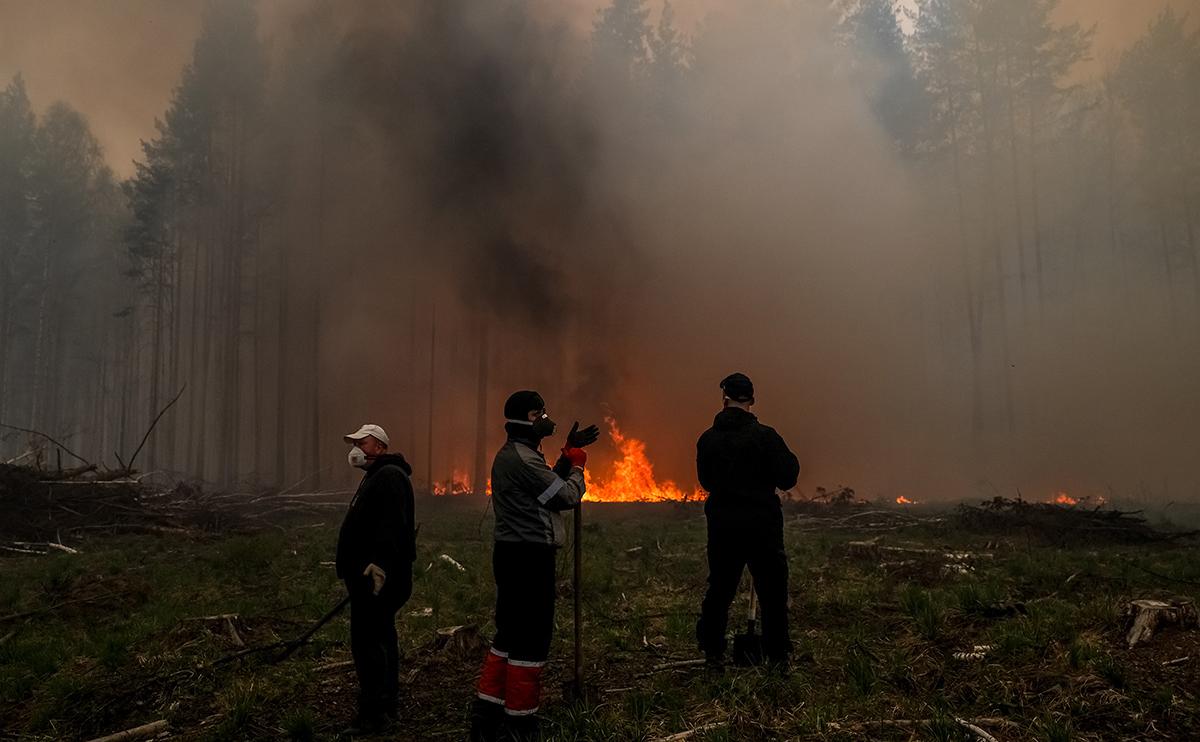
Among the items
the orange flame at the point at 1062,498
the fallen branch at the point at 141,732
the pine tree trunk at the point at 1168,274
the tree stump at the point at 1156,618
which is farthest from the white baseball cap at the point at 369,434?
the pine tree trunk at the point at 1168,274

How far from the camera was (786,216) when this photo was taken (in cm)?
2698

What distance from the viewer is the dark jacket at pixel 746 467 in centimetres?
499

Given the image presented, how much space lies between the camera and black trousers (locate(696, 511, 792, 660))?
4898mm

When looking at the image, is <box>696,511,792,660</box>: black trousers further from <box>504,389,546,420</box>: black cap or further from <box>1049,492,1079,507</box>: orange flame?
<box>1049,492,1079,507</box>: orange flame

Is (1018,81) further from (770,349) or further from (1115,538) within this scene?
(1115,538)

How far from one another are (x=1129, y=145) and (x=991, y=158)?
21.2 ft

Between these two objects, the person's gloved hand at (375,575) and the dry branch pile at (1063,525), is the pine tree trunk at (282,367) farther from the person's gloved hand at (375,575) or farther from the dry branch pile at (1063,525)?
the dry branch pile at (1063,525)

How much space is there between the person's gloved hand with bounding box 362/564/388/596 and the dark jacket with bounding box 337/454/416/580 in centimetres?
5

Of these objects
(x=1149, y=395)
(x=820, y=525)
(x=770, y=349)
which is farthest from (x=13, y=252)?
(x=1149, y=395)

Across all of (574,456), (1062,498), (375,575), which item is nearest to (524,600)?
(574,456)

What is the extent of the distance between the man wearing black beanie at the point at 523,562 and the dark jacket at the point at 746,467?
1.16 metres

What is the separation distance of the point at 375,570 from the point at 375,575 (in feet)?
0.12

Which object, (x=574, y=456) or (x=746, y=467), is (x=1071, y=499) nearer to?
(x=746, y=467)

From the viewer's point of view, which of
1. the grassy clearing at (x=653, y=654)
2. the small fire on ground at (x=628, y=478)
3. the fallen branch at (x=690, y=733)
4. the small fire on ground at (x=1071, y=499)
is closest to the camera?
the fallen branch at (x=690, y=733)
